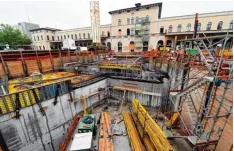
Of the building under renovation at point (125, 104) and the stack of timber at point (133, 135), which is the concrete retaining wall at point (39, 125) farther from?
the stack of timber at point (133, 135)

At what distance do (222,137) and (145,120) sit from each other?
3.79 m

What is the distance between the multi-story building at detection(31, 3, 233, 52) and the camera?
84.5 feet

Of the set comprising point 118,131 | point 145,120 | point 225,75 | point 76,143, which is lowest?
point 118,131

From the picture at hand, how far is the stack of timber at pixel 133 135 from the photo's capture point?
6578mm

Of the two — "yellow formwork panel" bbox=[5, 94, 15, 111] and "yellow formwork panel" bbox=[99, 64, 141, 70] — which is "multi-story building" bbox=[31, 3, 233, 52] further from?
"yellow formwork panel" bbox=[5, 94, 15, 111]

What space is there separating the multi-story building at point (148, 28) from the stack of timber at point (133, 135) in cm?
2353

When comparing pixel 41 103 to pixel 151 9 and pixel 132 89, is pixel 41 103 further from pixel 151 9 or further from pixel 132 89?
pixel 151 9

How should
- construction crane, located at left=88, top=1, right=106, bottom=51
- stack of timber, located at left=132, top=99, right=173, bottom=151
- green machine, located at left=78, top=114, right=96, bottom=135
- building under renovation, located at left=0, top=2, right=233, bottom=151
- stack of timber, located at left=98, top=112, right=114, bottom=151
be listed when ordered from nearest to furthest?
1. building under renovation, located at left=0, top=2, right=233, bottom=151
2. stack of timber, located at left=132, top=99, right=173, bottom=151
3. stack of timber, located at left=98, top=112, right=114, bottom=151
4. green machine, located at left=78, top=114, right=96, bottom=135
5. construction crane, located at left=88, top=1, right=106, bottom=51

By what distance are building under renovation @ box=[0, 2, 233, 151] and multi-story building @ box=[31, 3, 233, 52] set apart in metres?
19.4

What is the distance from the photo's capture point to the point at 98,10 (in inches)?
1396

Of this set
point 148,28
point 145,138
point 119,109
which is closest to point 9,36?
point 148,28

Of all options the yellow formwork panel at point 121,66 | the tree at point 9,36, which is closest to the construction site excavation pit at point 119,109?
the yellow formwork panel at point 121,66

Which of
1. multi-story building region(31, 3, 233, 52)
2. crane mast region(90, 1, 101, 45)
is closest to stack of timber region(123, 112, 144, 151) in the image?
multi-story building region(31, 3, 233, 52)

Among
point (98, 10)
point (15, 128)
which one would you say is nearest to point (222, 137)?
point (15, 128)
